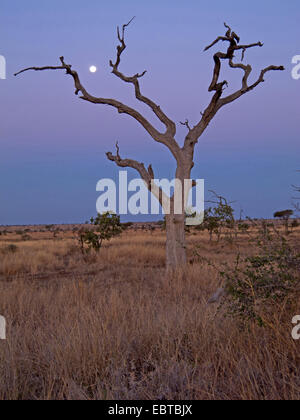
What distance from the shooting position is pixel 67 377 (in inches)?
122

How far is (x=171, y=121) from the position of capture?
11.4m

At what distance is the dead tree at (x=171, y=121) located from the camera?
11008mm

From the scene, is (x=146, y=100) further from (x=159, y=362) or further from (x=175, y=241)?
(x=159, y=362)

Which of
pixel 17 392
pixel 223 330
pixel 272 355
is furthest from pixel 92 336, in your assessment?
pixel 272 355

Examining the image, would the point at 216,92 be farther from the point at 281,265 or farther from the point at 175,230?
the point at 281,265

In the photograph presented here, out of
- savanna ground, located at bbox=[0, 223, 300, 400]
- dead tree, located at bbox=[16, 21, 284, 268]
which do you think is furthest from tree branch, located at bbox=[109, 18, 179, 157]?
savanna ground, located at bbox=[0, 223, 300, 400]

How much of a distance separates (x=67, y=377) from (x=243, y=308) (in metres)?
1.93

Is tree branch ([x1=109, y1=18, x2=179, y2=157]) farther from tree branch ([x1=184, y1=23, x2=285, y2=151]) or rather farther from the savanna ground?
the savanna ground

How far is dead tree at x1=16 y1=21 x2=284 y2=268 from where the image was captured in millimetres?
11008

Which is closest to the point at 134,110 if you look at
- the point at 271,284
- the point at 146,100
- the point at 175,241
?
the point at 146,100

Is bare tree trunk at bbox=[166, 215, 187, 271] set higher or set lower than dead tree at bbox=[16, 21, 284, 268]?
lower

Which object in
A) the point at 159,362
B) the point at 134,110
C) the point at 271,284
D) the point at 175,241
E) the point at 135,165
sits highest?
the point at 134,110

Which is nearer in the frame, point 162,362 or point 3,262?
point 162,362
